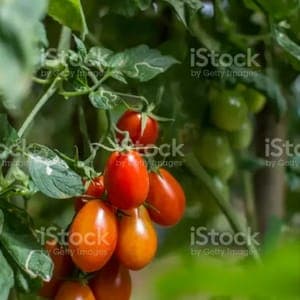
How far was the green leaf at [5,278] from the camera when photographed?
0.38 m

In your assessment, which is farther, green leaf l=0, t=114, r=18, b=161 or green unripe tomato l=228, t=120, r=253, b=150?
green unripe tomato l=228, t=120, r=253, b=150

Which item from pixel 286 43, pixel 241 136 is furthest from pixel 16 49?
pixel 241 136

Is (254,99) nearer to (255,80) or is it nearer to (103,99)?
(255,80)

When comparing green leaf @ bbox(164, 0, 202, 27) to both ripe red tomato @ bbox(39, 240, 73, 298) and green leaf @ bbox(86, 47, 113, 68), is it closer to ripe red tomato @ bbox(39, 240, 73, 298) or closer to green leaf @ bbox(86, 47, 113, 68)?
green leaf @ bbox(86, 47, 113, 68)

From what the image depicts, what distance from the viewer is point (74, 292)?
43 centimetres

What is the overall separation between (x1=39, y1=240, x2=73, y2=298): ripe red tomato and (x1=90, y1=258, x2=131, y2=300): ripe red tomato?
0.06 feet

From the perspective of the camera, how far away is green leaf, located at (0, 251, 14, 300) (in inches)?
15.1

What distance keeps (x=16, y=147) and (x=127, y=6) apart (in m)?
0.15

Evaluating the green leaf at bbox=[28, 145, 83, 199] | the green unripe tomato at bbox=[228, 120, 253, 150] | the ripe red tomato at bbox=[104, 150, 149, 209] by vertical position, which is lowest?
the green unripe tomato at bbox=[228, 120, 253, 150]

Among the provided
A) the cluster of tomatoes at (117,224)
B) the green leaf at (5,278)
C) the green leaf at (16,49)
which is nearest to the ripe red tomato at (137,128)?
the cluster of tomatoes at (117,224)

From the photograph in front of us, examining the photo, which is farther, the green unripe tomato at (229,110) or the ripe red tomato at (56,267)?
the green unripe tomato at (229,110)

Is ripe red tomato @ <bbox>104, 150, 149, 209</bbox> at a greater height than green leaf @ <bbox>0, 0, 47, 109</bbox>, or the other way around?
green leaf @ <bbox>0, 0, 47, 109</bbox>

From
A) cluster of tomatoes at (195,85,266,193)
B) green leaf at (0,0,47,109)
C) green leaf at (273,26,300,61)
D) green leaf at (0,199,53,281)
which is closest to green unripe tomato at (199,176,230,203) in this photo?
cluster of tomatoes at (195,85,266,193)

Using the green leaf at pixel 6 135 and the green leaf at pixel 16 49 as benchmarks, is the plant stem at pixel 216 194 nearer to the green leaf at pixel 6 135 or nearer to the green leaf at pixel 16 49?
the green leaf at pixel 6 135
